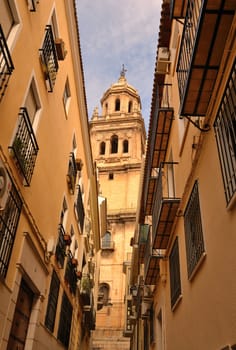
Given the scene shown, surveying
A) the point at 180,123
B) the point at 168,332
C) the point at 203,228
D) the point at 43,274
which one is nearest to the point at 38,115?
the point at 180,123

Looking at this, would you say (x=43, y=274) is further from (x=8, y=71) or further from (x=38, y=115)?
(x=8, y=71)

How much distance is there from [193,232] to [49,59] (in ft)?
21.1

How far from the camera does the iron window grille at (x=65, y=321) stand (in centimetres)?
1358

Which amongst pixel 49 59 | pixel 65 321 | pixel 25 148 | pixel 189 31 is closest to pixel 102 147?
pixel 65 321

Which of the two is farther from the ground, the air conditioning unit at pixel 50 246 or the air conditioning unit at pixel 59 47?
the air conditioning unit at pixel 59 47

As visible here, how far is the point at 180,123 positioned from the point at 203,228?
4.17 metres

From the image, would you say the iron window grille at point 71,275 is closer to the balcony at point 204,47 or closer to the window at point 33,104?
the window at point 33,104

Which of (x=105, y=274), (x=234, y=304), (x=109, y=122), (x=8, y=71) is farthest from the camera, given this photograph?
(x=109, y=122)

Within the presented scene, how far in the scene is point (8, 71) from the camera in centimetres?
712

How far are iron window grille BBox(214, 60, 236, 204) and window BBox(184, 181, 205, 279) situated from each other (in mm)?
1812

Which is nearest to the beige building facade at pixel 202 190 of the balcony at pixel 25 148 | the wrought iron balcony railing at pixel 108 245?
the balcony at pixel 25 148

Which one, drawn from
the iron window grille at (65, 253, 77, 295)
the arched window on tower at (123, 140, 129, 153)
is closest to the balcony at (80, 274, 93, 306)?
the iron window grille at (65, 253, 77, 295)

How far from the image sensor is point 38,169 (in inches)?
384

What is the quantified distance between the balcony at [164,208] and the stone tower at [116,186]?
2232 cm
